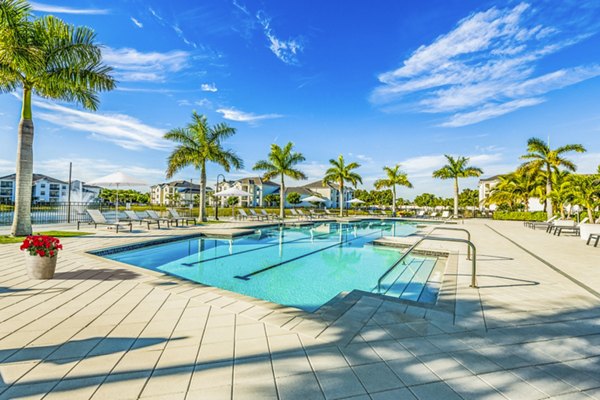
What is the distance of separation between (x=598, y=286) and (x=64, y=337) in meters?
7.66

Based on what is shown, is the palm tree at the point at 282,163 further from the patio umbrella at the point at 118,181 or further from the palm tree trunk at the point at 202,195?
the patio umbrella at the point at 118,181

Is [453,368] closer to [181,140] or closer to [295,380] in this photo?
Result: [295,380]

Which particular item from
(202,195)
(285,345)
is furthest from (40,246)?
(202,195)

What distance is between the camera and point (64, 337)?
254cm

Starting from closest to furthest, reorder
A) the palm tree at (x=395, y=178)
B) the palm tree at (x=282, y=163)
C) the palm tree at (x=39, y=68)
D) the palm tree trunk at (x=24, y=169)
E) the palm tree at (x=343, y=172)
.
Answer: the palm tree at (x=39, y=68), the palm tree trunk at (x=24, y=169), the palm tree at (x=282, y=163), the palm tree at (x=343, y=172), the palm tree at (x=395, y=178)

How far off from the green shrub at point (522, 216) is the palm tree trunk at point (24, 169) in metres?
35.0

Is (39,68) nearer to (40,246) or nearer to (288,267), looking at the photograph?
(40,246)

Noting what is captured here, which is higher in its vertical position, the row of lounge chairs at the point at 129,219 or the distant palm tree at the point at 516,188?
the distant palm tree at the point at 516,188

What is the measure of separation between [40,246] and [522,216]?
34.2 metres

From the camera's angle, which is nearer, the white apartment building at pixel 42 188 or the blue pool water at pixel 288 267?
the blue pool water at pixel 288 267

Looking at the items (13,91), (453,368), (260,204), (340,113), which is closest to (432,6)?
(340,113)

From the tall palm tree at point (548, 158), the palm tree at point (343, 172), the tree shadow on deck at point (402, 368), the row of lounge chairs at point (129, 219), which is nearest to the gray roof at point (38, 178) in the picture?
the row of lounge chairs at point (129, 219)

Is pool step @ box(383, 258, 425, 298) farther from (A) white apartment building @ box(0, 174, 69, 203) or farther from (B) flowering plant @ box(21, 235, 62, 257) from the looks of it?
(A) white apartment building @ box(0, 174, 69, 203)

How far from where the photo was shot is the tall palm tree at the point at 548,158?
20875 mm
